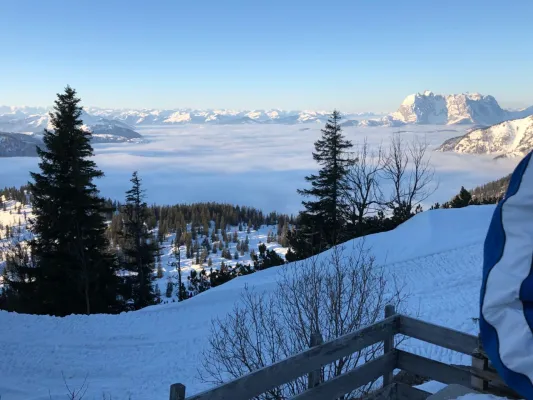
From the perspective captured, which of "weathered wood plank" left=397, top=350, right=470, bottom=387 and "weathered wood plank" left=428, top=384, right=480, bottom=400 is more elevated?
"weathered wood plank" left=428, top=384, right=480, bottom=400

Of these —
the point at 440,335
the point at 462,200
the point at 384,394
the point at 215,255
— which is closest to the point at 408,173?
the point at 462,200

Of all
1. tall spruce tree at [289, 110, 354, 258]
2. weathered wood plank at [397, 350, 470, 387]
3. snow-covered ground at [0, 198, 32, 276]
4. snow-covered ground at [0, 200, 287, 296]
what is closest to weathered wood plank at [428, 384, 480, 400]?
weathered wood plank at [397, 350, 470, 387]

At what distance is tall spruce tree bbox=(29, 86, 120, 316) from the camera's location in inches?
856

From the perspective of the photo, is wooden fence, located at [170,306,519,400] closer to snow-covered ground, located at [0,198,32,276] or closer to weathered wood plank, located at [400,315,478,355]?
weathered wood plank, located at [400,315,478,355]

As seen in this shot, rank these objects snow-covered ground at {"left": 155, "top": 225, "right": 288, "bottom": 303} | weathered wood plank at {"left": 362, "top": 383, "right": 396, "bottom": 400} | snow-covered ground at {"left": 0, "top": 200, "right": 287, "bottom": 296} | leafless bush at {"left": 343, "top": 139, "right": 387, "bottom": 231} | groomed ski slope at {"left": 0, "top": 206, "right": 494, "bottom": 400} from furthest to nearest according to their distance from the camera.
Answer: snow-covered ground at {"left": 0, "top": 200, "right": 287, "bottom": 296}
snow-covered ground at {"left": 155, "top": 225, "right": 288, "bottom": 303}
leafless bush at {"left": 343, "top": 139, "right": 387, "bottom": 231}
groomed ski slope at {"left": 0, "top": 206, "right": 494, "bottom": 400}
weathered wood plank at {"left": 362, "top": 383, "right": 396, "bottom": 400}

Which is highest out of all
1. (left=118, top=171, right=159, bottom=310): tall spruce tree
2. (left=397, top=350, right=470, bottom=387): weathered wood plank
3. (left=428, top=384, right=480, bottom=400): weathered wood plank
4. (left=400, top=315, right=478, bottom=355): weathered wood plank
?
(left=400, top=315, right=478, bottom=355): weathered wood plank

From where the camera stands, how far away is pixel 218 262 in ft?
352

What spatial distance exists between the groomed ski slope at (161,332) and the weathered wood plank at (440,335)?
17.4 feet

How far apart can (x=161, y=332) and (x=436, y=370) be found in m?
12.1

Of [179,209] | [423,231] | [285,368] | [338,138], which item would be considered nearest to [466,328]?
[285,368]

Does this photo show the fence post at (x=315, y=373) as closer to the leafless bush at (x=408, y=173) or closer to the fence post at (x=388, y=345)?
the fence post at (x=388, y=345)

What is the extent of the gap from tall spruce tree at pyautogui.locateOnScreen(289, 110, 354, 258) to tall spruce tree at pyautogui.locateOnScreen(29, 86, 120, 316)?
43.3 feet

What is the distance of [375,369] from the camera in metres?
4.23

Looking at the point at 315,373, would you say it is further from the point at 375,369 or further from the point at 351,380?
the point at 375,369
